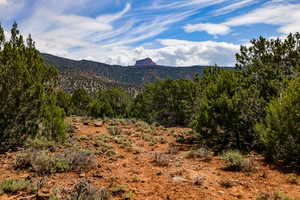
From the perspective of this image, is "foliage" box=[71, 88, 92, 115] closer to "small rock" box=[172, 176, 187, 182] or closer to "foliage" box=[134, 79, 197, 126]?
"foliage" box=[134, 79, 197, 126]

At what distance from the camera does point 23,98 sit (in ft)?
34.9

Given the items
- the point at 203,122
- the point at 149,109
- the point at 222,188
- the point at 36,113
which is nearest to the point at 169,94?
the point at 149,109

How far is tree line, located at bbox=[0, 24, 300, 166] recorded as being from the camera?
9547 mm

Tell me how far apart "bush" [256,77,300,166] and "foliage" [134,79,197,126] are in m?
23.6

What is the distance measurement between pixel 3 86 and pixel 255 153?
35.0 feet

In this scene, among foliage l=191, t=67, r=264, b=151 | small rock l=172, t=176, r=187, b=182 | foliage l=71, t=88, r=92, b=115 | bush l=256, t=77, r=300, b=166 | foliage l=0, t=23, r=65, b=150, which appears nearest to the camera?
small rock l=172, t=176, r=187, b=182

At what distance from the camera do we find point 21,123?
10938 mm

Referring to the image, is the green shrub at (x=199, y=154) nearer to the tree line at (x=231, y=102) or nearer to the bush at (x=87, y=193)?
the tree line at (x=231, y=102)

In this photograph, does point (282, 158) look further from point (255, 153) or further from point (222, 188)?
point (222, 188)

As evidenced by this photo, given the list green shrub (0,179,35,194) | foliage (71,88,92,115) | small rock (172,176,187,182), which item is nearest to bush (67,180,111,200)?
green shrub (0,179,35,194)

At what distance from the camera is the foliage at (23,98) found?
34.2 feet

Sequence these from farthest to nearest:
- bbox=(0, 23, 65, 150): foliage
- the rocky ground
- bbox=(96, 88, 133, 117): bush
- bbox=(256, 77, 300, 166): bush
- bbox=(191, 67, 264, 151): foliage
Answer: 1. bbox=(96, 88, 133, 117): bush
2. bbox=(191, 67, 264, 151): foliage
3. bbox=(0, 23, 65, 150): foliage
4. bbox=(256, 77, 300, 166): bush
5. the rocky ground

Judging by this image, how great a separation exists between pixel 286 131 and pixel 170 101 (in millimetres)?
31008

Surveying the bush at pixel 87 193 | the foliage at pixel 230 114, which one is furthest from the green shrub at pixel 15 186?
the foliage at pixel 230 114
